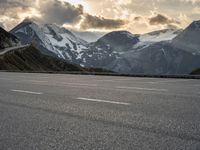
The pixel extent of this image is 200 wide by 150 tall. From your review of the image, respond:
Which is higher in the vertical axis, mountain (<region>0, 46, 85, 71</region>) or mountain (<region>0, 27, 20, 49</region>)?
mountain (<region>0, 27, 20, 49</region>)

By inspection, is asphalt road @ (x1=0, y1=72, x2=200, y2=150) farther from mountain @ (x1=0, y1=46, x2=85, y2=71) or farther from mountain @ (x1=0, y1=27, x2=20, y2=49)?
mountain @ (x1=0, y1=27, x2=20, y2=49)

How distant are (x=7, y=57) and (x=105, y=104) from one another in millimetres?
85675

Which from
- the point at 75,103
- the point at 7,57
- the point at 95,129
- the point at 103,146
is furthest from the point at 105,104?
the point at 7,57

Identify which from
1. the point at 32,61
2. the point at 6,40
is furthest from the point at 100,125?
the point at 6,40

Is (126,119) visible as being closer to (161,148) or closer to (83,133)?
(83,133)

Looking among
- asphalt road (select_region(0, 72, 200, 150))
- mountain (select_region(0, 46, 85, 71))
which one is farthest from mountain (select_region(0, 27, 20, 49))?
asphalt road (select_region(0, 72, 200, 150))

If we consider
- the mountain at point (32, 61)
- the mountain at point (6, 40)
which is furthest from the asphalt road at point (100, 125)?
the mountain at point (6, 40)

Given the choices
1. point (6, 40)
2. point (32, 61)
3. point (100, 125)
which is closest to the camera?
point (100, 125)

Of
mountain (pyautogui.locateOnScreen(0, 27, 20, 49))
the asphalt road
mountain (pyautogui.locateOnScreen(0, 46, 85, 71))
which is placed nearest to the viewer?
the asphalt road

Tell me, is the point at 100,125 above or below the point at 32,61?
below

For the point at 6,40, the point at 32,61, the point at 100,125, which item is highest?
the point at 6,40

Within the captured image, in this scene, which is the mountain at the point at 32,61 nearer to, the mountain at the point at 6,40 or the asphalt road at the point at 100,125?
the mountain at the point at 6,40

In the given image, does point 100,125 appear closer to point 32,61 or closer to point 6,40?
point 32,61

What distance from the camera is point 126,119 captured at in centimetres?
723
